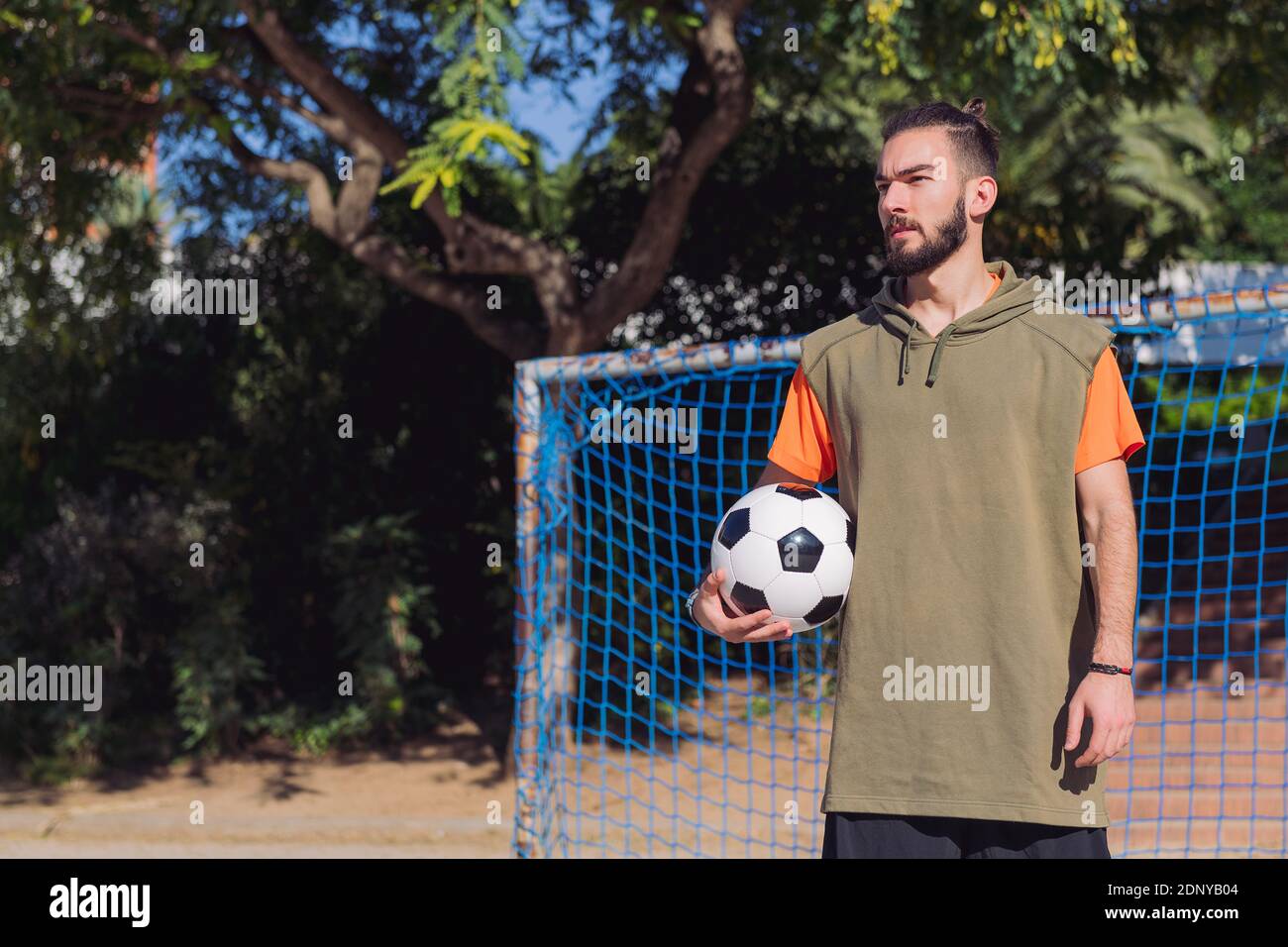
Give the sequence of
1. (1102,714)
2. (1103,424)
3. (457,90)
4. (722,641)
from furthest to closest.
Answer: (722,641)
(457,90)
(1103,424)
(1102,714)

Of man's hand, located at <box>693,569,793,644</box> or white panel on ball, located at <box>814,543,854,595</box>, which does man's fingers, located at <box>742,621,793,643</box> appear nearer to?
man's hand, located at <box>693,569,793,644</box>

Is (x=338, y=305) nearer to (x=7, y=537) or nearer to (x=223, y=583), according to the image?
(x=223, y=583)

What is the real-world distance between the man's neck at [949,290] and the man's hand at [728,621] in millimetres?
659

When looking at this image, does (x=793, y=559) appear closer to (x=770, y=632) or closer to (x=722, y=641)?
(x=770, y=632)

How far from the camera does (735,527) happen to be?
2.99m

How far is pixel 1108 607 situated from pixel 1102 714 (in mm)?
205

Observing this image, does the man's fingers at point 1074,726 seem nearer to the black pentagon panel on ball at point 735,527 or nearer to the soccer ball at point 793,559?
the soccer ball at point 793,559

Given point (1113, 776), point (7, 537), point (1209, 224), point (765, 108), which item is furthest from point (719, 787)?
point (1209, 224)

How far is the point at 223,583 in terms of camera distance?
8.85m

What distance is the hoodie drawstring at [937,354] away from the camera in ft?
8.47

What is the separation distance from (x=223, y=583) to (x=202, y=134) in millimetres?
2938

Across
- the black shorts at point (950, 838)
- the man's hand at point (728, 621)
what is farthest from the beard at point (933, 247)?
the black shorts at point (950, 838)

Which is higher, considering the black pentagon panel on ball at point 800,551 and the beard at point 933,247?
the beard at point 933,247

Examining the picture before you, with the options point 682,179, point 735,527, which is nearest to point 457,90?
point 682,179
